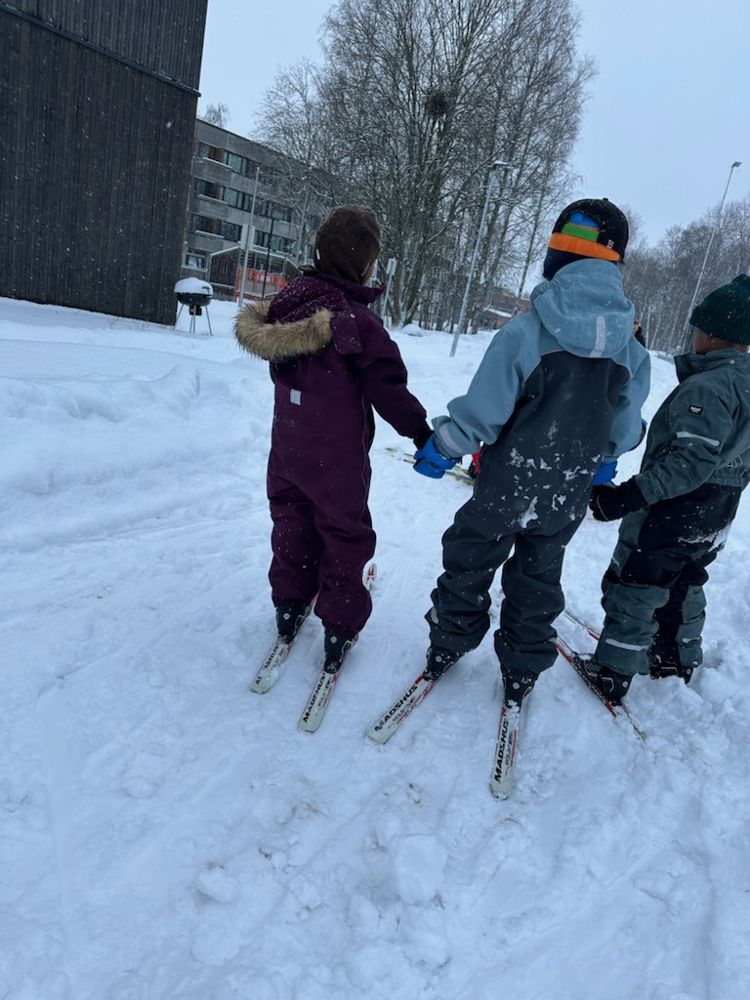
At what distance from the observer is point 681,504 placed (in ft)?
8.62

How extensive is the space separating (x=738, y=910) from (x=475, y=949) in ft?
2.77

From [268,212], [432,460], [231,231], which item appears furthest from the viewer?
[231,231]

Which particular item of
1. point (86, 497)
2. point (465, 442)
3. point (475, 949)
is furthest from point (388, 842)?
point (86, 497)

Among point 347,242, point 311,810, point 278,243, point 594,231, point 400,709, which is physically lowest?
point 311,810

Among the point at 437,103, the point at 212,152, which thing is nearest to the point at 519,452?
the point at 437,103

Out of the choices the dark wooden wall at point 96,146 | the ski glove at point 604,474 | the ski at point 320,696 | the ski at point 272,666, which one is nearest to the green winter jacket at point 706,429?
the ski glove at point 604,474

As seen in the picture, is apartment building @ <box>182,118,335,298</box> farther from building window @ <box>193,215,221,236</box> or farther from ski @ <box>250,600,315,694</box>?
ski @ <box>250,600,315,694</box>

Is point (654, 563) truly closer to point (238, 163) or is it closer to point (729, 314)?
point (729, 314)

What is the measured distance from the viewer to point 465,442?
7.50ft

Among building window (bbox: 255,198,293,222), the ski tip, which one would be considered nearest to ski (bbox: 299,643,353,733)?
A: the ski tip

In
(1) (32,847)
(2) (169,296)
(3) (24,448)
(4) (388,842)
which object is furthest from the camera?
(2) (169,296)

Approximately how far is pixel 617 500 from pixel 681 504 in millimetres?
400

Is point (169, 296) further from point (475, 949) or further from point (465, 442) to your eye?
point (475, 949)

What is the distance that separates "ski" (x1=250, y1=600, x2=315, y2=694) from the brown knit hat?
1648mm
